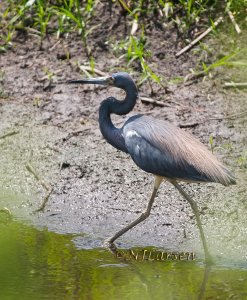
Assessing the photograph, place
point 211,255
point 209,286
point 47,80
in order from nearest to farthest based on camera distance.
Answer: point 209,286
point 211,255
point 47,80

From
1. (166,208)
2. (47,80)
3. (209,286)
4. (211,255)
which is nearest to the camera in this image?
(209,286)

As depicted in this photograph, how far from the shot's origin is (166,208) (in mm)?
7730

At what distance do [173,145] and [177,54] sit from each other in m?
2.64

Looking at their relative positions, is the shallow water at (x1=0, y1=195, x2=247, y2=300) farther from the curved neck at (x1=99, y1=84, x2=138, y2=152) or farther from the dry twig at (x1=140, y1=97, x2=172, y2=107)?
the dry twig at (x1=140, y1=97, x2=172, y2=107)

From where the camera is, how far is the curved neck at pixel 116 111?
754cm

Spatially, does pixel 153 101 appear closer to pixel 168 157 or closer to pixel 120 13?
pixel 120 13

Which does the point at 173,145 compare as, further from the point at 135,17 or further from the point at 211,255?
the point at 135,17

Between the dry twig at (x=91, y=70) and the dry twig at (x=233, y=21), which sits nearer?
the dry twig at (x=91, y=70)

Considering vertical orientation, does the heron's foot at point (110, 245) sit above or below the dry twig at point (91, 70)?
below

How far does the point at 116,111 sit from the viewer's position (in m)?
7.62

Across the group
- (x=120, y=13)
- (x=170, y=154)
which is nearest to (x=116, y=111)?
(x=170, y=154)

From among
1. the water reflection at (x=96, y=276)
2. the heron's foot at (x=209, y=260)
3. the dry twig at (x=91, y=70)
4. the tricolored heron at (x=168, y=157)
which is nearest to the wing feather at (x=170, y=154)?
the tricolored heron at (x=168, y=157)

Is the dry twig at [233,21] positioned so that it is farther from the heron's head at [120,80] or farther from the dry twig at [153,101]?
the heron's head at [120,80]

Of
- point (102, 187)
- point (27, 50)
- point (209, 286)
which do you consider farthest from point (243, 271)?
point (27, 50)
